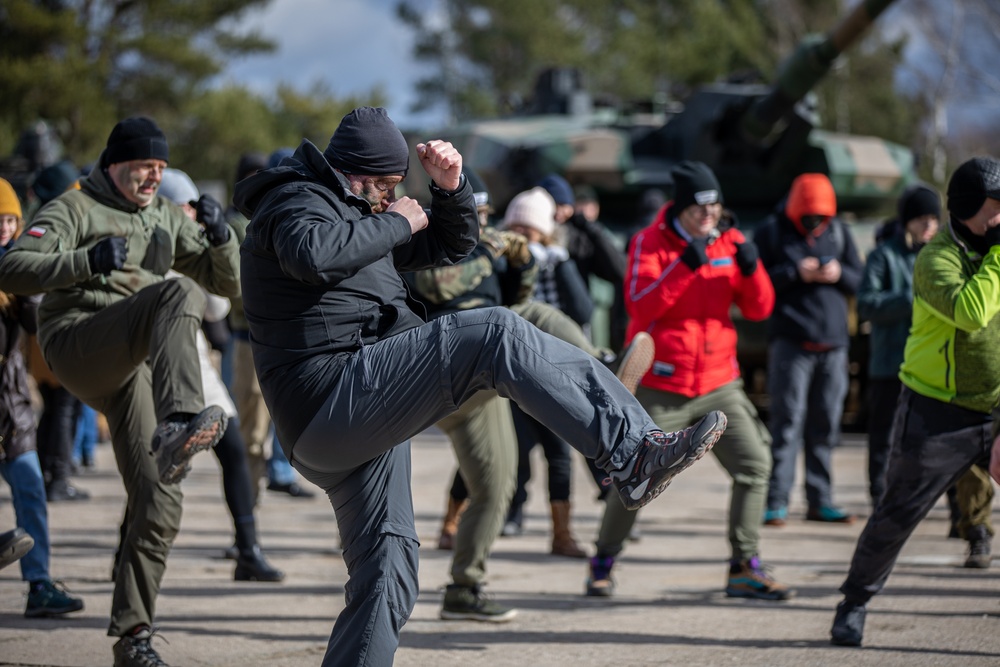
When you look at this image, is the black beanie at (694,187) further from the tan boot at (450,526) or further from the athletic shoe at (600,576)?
the tan boot at (450,526)

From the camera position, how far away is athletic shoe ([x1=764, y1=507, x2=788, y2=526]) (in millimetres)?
8367

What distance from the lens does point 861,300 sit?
827 cm

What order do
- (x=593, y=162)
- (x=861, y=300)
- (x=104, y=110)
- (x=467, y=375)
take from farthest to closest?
(x=104, y=110) < (x=593, y=162) < (x=861, y=300) < (x=467, y=375)

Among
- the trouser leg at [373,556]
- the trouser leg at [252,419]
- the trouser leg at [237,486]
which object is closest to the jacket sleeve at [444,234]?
the trouser leg at [373,556]

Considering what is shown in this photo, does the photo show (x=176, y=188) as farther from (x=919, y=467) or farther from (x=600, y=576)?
(x=919, y=467)

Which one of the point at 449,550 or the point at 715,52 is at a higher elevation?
the point at 715,52

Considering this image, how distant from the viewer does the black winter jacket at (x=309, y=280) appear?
3.74 m

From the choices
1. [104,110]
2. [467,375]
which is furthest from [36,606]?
[104,110]

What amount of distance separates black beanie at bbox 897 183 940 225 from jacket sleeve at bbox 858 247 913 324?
1.09ft

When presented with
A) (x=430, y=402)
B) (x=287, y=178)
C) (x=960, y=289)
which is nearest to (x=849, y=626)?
(x=960, y=289)

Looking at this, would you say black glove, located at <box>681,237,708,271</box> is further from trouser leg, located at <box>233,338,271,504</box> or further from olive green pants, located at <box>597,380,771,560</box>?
trouser leg, located at <box>233,338,271,504</box>

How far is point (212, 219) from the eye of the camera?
5355 millimetres

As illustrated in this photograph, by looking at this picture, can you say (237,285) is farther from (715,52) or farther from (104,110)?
(715,52)

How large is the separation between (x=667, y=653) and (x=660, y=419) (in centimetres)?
134
